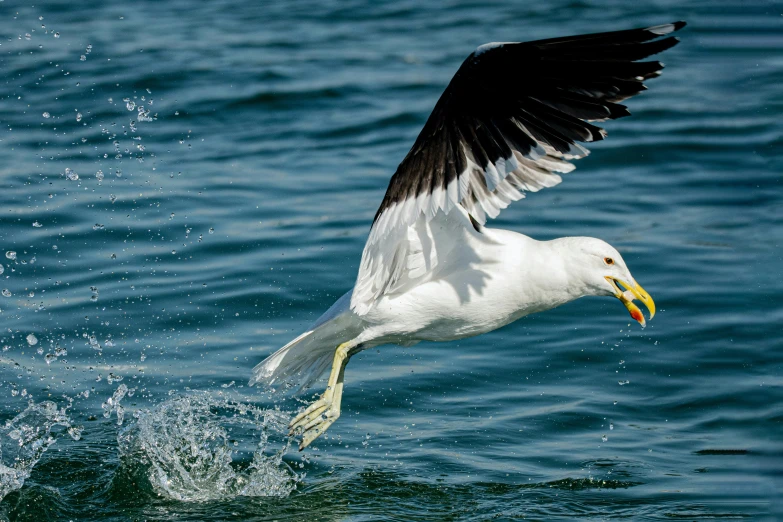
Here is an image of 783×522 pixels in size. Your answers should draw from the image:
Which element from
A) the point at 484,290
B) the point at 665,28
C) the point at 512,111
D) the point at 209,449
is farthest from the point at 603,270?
the point at 209,449

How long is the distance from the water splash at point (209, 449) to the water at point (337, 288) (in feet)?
0.06

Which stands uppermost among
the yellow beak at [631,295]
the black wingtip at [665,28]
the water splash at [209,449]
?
the black wingtip at [665,28]

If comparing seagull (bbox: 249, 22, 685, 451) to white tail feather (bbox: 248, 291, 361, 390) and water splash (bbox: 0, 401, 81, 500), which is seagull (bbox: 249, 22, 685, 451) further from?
water splash (bbox: 0, 401, 81, 500)

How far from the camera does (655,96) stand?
576 inches

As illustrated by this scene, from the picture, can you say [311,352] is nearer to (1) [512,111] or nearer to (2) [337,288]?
(1) [512,111]

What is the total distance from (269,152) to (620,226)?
4.23m

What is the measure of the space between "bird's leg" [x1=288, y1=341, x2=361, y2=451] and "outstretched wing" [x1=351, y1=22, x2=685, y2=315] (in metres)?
0.96

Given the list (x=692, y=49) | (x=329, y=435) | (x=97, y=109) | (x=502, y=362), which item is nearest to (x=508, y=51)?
(x=329, y=435)

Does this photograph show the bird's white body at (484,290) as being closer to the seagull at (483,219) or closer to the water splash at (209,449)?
the seagull at (483,219)

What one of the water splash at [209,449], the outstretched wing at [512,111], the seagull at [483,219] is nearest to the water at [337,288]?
the water splash at [209,449]

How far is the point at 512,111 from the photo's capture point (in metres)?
5.36

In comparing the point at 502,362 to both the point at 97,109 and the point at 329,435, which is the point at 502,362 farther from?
the point at 97,109

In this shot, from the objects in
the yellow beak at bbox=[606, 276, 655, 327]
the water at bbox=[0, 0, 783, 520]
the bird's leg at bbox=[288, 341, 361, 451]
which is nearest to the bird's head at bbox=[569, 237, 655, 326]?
the yellow beak at bbox=[606, 276, 655, 327]

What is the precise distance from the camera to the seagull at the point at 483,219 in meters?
5.21
